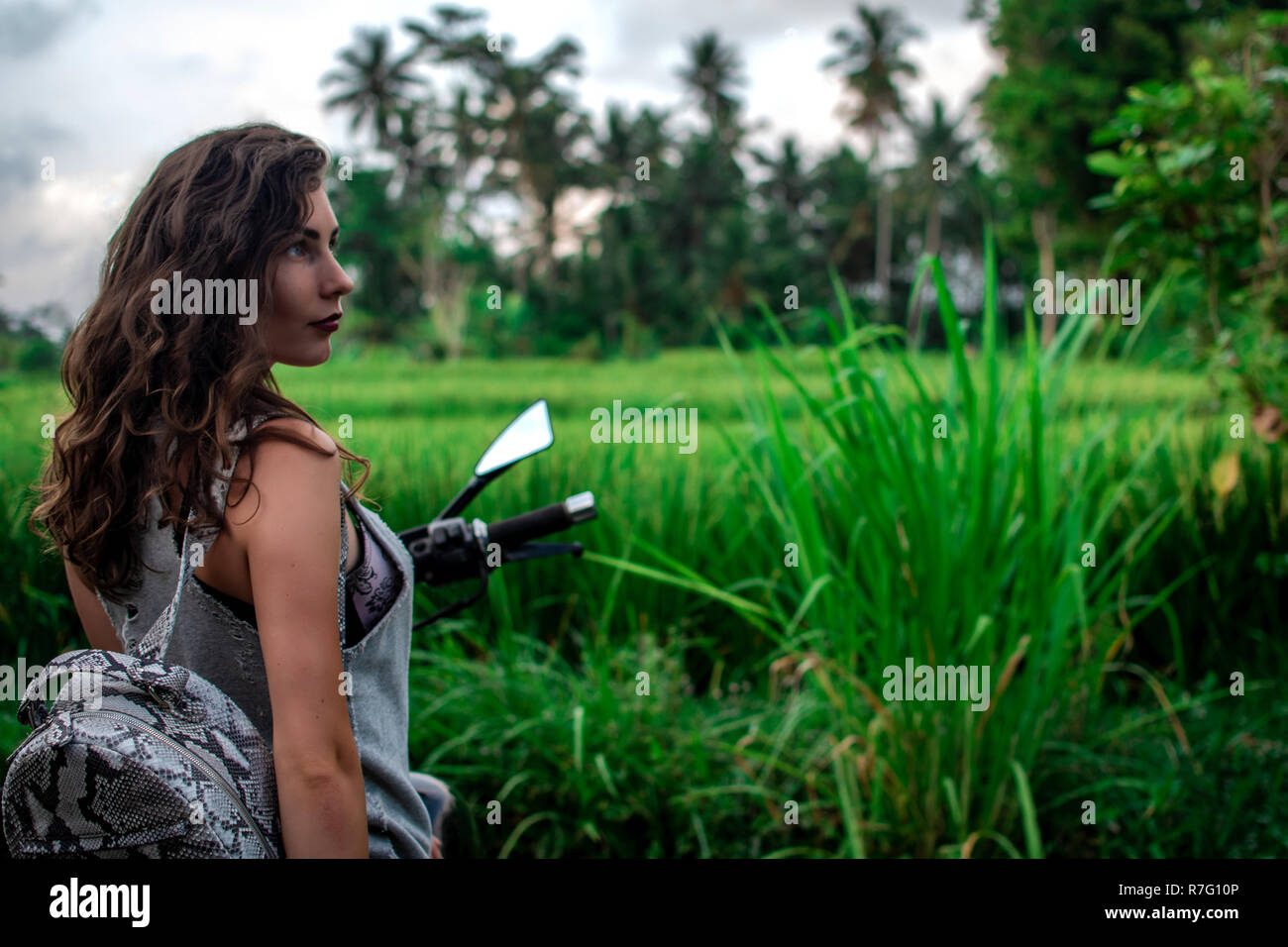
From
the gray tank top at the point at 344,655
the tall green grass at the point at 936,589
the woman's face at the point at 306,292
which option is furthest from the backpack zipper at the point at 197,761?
the tall green grass at the point at 936,589

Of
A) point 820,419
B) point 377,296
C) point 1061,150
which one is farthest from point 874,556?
point 377,296

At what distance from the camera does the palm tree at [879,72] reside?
36.0 m

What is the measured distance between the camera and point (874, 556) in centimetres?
205

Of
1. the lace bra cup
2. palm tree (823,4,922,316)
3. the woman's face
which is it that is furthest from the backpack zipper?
palm tree (823,4,922,316)

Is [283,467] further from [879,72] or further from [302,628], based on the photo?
[879,72]

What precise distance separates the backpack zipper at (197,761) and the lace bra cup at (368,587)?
208 mm

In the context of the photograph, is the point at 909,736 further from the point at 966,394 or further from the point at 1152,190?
the point at 1152,190

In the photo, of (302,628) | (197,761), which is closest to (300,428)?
(302,628)

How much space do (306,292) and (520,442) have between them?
0.37 meters

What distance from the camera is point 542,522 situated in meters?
1.30

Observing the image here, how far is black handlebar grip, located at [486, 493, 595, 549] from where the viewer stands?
1.25 meters

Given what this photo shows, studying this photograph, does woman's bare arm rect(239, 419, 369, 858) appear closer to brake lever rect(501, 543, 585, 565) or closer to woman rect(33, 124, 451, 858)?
woman rect(33, 124, 451, 858)

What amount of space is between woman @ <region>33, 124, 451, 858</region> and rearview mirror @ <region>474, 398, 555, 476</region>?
210 mm
